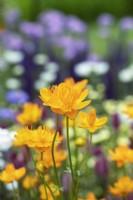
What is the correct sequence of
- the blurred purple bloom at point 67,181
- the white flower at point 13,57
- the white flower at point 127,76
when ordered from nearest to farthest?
the blurred purple bloom at point 67,181, the white flower at point 127,76, the white flower at point 13,57

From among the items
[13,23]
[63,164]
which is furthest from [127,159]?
[13,23]

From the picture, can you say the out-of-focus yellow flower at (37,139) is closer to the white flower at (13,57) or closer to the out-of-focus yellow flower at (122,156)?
the out-of-focus yellow flower at (122,156)

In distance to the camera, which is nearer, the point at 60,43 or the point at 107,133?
the point at 107,133

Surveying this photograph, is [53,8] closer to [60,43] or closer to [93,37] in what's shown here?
[93,37]

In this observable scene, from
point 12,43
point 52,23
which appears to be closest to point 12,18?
point 52,23

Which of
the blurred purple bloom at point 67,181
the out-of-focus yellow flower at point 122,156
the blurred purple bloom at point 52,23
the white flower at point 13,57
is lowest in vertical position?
the blurred purple bloom at point 67,181

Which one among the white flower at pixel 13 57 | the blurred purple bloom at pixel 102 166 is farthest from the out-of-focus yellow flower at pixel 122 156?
the white flower at pixel 13 57

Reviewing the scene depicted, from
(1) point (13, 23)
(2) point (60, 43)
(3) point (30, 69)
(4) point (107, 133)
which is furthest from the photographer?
(1) point (13, 23)
